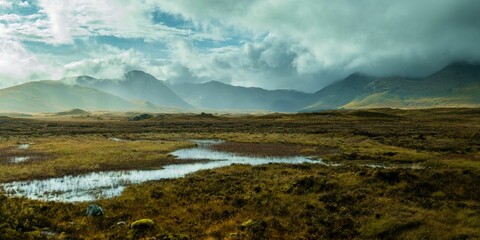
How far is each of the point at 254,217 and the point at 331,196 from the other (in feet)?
25.2

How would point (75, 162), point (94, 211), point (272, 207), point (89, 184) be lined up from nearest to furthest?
point (94, 211) → point (272, 207) → point (89, 184) → point (75, 162)

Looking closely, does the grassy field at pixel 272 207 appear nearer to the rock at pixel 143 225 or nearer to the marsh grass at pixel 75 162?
the rock at pixel 143 225

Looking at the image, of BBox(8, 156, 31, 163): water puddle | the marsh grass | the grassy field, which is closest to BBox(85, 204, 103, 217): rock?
the grassy field

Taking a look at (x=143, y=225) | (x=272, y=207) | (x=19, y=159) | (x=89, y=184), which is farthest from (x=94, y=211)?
(x=19, y=159)

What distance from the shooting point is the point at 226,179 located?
3709 cm

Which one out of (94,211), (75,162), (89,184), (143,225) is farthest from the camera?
(75,162)

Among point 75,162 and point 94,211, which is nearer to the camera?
point 94,211

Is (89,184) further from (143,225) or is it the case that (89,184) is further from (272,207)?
(272,207)

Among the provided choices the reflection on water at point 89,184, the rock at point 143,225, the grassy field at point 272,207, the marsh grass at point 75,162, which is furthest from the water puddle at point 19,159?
the rock at point 143,225

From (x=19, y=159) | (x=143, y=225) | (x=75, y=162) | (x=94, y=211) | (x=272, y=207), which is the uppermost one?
(x=19, y=159)

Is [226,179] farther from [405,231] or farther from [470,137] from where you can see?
[470,137]

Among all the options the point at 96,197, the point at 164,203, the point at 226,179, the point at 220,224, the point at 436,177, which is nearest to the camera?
the point at 220,224

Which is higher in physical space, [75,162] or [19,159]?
[19,159]

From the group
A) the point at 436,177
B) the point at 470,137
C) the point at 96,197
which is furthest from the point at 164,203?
the point at 470,137
